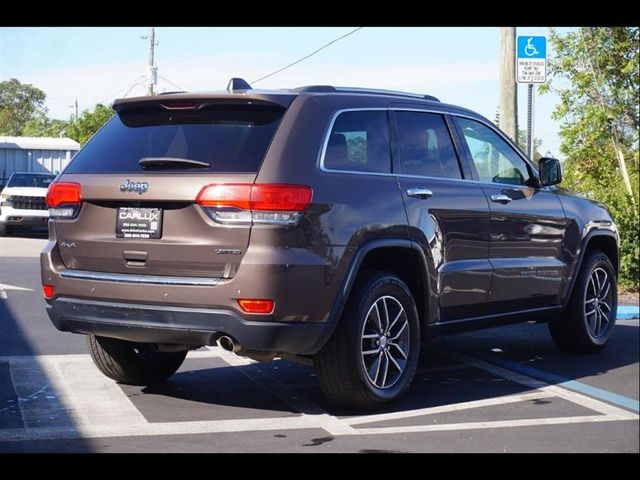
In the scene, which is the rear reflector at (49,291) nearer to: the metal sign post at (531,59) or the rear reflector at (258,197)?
the rear reflector at (258,197)

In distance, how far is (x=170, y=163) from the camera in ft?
17.3

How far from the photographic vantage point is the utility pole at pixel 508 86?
1141cm

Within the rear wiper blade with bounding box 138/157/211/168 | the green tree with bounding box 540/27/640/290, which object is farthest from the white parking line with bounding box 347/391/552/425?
the green tree with bounding box 540/27/640/290

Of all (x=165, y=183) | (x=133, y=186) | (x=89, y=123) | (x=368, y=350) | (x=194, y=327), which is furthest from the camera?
(x=89, y=123)

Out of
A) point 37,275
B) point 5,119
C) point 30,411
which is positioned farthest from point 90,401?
point 5,119

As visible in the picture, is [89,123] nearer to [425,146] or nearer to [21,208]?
[21,208]

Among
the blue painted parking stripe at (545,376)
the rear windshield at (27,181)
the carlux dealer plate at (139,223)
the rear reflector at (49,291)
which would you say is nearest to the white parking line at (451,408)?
the blue painted parking stripe at (545,376)

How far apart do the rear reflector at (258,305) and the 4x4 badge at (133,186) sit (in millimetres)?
867

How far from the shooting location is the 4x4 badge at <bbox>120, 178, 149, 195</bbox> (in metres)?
5.23

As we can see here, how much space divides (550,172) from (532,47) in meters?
3.02

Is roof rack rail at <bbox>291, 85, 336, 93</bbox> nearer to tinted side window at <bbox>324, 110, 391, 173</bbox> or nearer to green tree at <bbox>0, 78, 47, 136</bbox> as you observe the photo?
tinted side window at <bbox>324, 110, 391, 173</bbox>

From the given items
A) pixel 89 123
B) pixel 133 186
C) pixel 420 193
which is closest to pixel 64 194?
pixel 133 186

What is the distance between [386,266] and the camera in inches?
227

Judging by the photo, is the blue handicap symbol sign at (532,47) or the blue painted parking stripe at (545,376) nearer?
the blue painted parking stripe at (545,376)
